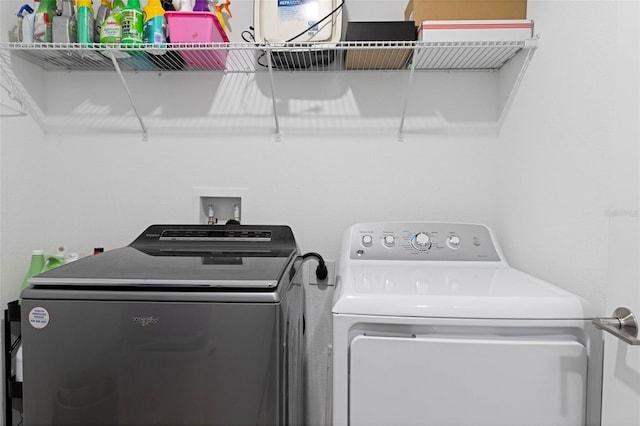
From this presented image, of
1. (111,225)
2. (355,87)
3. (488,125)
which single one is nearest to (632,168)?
(488,125)

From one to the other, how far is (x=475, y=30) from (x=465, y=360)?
111cm

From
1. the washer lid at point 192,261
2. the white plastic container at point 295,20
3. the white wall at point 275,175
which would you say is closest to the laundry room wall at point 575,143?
the white wall at point 275,175

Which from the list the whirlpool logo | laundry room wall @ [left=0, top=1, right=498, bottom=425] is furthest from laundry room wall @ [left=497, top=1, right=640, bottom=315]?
the whirlpool logo

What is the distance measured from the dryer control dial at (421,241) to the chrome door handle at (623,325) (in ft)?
2.40

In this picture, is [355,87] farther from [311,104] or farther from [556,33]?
[556,33]

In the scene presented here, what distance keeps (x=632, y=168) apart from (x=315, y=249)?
124cm

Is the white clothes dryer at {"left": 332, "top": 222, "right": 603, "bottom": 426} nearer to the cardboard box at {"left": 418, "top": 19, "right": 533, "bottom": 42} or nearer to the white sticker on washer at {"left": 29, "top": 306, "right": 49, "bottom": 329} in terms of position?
the white sticker on washer at {"left": 29, "top": 306, "right": 49, "bottom": 329}

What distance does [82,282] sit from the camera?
A: 112 cm

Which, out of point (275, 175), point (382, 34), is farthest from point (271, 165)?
point (382, 34)

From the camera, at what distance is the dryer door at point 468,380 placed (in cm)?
109

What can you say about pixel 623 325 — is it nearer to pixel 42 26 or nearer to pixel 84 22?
pixel 84 22

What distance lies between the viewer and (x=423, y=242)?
1662 millimetres

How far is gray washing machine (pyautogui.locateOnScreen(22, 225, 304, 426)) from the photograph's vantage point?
1.08 m

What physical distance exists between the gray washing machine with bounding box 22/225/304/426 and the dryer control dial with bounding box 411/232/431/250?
2.26 feet
